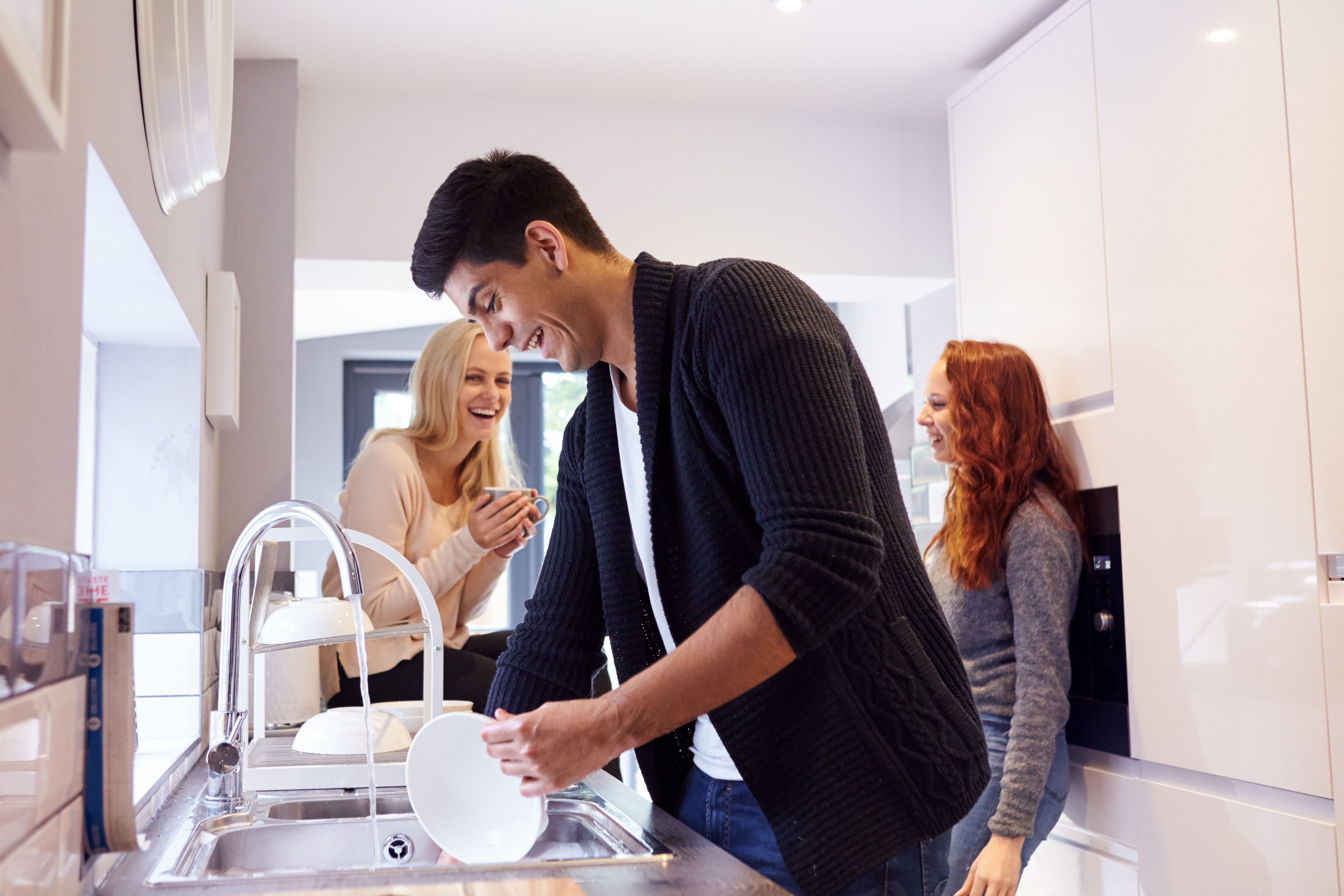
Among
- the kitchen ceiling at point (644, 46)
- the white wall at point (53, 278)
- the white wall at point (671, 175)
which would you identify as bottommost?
the white wall at point (53, 278)

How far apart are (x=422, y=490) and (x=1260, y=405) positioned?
139 cm

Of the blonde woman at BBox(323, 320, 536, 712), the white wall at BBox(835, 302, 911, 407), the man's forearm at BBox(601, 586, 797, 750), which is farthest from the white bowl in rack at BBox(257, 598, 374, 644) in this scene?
the white wall at BBox(835, 302, 911, 407)

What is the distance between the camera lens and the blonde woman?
→ 195 cm

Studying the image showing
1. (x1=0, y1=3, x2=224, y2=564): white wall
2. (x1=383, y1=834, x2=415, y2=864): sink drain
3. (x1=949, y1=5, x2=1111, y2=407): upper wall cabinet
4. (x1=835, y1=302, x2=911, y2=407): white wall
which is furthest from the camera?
(x1=835, y1=302, x2=911, y2=407): white wall

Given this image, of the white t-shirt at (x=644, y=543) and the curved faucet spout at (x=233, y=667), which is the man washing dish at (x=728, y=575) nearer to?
the white t-shirt at (x=644, y=543)

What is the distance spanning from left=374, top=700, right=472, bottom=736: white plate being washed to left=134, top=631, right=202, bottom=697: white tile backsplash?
311mm

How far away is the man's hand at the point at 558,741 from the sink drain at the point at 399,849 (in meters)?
0.41

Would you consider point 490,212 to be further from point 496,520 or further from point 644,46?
point 644,46

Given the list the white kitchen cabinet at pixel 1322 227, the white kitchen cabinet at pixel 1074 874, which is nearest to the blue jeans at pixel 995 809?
the white kitchen cabinet at pixel 1074 874

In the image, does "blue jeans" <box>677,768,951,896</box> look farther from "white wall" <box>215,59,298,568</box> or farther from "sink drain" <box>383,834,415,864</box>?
"white wall" <box>215,59,298,568</box>

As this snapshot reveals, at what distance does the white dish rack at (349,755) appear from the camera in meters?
1.34

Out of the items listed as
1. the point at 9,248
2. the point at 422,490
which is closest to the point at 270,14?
the point at 422,490

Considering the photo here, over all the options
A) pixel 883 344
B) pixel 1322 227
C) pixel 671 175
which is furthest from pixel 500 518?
pixel 883 344

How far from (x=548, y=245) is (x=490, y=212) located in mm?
61
